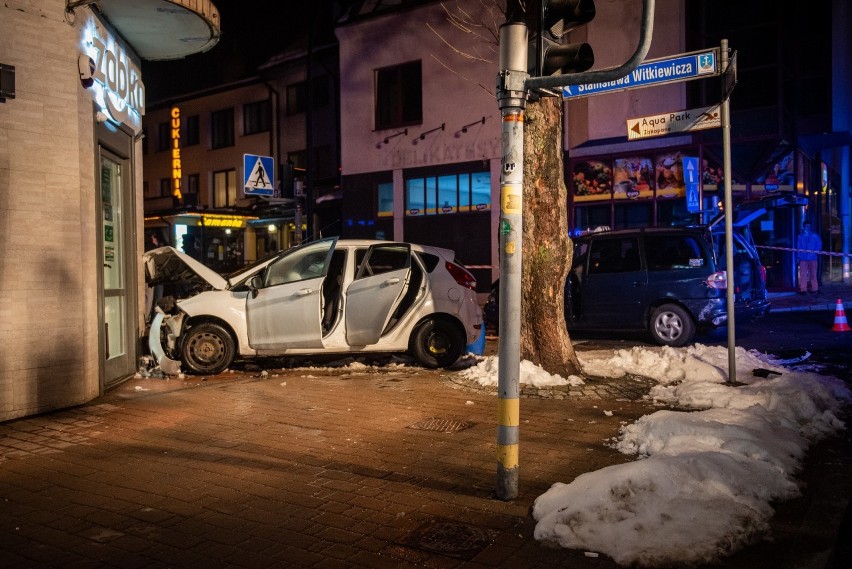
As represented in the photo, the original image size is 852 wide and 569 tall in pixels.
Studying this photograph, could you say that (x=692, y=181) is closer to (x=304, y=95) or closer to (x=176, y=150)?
(x=304, y=95)

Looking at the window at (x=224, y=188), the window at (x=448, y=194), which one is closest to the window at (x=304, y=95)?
the window at (x=224, y=188)

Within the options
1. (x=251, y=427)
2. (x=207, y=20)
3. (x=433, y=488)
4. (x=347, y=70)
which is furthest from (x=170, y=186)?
(x=433, y=488)

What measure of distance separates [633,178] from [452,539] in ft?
59.4

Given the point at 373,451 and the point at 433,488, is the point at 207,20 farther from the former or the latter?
the point at 433,488

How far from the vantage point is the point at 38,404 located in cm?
714

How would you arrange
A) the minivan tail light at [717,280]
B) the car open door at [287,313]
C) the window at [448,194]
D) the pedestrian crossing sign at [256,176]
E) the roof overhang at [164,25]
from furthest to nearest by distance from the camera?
the window at [448,194] → the pedestrian crossing sign at [256,176] → the minivan tail light at [717,280] → the car open door at [287,313] → the roof overhang at [164,25]

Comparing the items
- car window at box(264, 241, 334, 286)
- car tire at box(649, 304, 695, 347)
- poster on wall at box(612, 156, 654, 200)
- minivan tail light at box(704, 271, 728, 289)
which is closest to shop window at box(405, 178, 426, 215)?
poster on wall at box(612, 156, 654, 200)

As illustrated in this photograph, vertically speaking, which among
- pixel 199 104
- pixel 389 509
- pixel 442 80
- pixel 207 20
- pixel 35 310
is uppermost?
pixel 199 104

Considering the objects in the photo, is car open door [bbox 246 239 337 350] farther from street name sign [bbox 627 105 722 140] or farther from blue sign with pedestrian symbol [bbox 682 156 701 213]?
blue sign with pedestrian symbol [bbox 682 156 701 213]

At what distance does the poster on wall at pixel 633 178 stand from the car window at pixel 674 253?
8.83m

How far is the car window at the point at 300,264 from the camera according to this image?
962 cm

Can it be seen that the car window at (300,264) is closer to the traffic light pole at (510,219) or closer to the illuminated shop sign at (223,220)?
the traffic light pole at (510,219)

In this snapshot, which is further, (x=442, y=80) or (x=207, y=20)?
(x=442, y=80)

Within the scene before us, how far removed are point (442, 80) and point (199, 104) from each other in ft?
58.2
